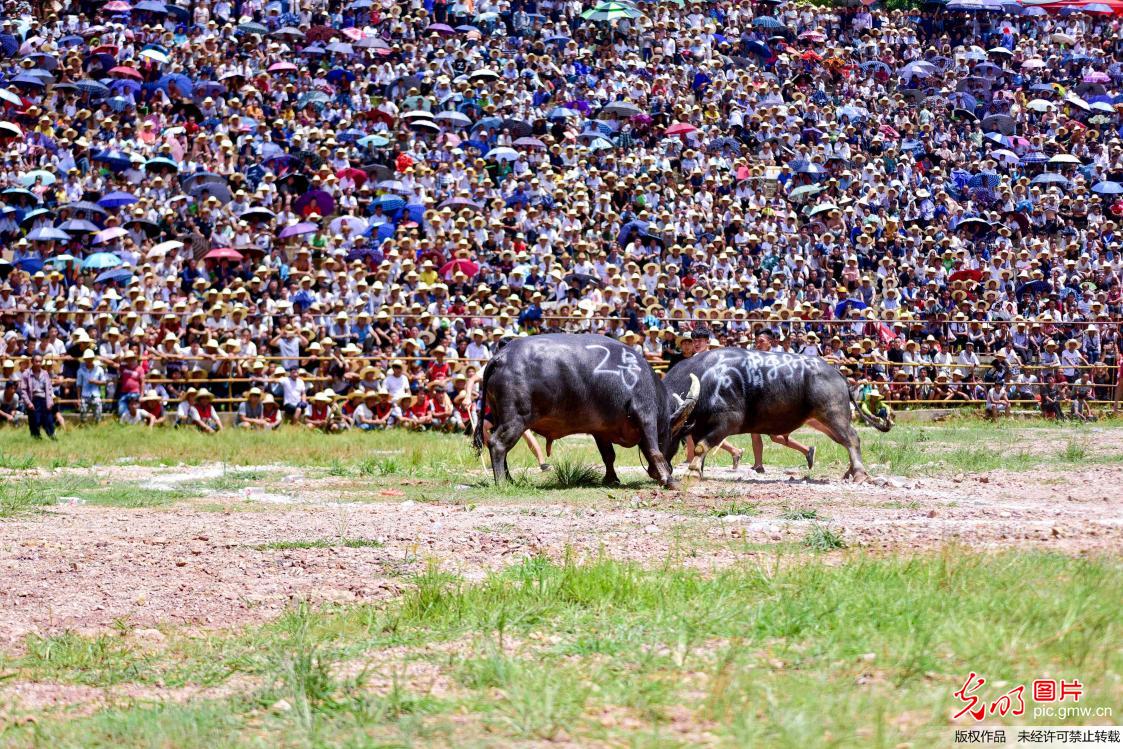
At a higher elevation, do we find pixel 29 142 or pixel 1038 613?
pixel 29 142

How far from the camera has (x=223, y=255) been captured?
76.5 feet

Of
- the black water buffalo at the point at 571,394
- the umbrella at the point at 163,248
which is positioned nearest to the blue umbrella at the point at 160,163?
the umbrella at the point at 163,248

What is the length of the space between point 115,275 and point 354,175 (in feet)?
19.8

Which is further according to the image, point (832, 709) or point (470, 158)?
point (470, 158)

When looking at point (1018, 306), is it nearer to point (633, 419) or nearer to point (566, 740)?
point (633, 419)

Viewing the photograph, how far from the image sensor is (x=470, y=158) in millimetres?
29094

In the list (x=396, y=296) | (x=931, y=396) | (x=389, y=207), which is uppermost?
(x=389, y=207)

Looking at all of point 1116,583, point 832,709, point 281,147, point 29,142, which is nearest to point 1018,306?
point 281,147

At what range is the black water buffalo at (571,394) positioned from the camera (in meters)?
13.5

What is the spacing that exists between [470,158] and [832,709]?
81.3 ft

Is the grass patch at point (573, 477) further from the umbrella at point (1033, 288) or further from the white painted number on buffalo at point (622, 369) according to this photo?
the umbrella at point (1033, 288)

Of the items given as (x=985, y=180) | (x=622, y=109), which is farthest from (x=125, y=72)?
(x=985, y=180)

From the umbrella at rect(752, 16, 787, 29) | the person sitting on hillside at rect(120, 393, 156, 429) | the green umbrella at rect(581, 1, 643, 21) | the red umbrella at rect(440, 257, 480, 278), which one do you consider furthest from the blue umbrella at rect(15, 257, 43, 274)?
the umbrella at rect(752, 16, 787, 29)

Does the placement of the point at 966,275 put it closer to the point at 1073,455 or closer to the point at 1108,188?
the point at 1108,188
